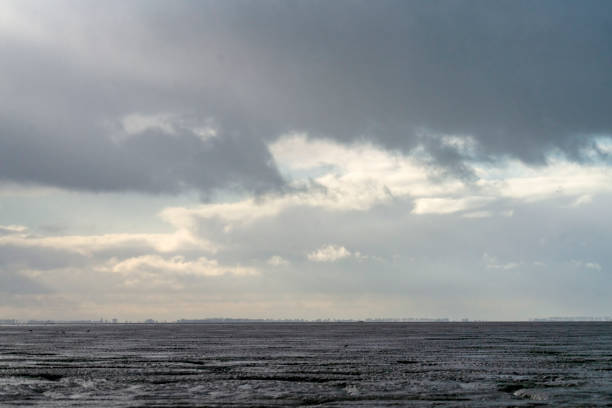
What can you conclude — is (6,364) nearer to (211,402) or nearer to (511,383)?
(211,402)

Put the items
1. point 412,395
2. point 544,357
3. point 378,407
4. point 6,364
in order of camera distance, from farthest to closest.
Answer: point 544,357, point 6,364, point 412,395, point 378,407

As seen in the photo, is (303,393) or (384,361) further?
(384,361)

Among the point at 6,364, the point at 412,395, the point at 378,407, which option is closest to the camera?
the point at 378,407

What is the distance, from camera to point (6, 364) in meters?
55.3

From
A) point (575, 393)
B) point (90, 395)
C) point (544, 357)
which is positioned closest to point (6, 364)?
point (90, 395)

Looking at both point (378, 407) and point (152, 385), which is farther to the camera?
point (152, 385)

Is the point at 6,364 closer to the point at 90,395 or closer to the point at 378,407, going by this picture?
the point at 90,395

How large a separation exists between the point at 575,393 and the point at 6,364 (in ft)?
144

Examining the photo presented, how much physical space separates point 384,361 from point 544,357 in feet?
55.9

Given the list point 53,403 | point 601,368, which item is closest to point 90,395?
point 53,403

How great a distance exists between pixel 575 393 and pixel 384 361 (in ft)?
82.3

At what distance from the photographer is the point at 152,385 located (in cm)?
3791

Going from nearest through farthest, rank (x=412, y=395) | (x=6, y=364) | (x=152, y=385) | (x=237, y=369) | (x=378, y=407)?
(x=378, y=407) → (x=412, y=395) → (x=152, y=385) → (x=237, y=369) → (x=6, y=364)

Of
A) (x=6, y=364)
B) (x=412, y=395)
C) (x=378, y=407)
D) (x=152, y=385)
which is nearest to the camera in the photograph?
(x=378, y=407)
